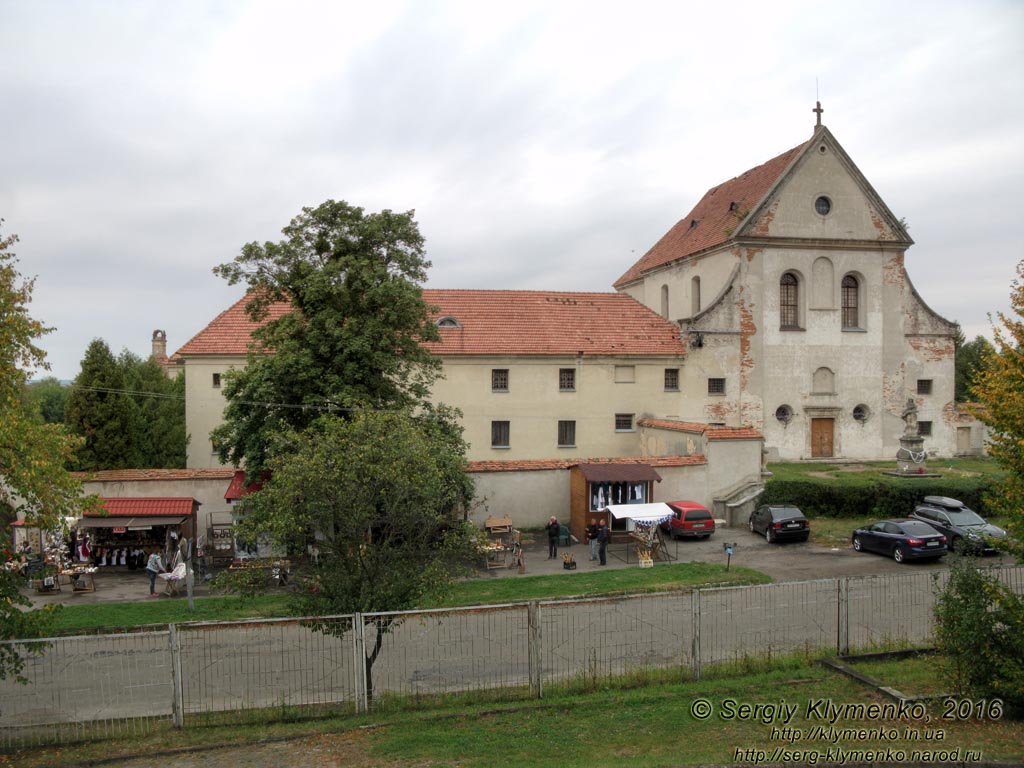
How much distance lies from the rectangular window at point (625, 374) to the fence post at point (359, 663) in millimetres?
25916

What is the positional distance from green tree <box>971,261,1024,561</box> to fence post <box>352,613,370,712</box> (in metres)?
10.1

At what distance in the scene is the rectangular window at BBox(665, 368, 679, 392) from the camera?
3738 centimetres

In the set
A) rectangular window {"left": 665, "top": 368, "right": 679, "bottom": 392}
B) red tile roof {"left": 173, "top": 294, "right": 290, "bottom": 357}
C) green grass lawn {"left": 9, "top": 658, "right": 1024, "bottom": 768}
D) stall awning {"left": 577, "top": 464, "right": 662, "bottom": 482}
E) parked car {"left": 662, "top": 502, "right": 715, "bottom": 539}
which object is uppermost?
red tile roof {"left": 173, "top": 294, "right": 290, "bottom": 357}

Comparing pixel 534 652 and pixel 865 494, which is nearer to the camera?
pixel 534 652

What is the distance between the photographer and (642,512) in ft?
81.7

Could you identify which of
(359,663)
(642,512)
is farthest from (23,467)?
(642,512)

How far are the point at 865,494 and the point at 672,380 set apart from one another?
11.0m

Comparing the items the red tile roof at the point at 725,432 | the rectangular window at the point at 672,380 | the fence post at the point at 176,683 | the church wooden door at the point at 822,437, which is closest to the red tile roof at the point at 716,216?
the rectangular window at the point at 672,380

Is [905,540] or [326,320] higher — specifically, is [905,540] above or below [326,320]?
below

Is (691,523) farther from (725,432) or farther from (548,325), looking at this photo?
(548,325)

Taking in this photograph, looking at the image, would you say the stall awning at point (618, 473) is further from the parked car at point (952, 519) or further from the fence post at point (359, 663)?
the fence post at point (359, 663)

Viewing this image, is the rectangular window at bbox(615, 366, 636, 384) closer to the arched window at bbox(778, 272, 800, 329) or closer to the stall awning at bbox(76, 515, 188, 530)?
the arched window at bbox(778, 272, 800, 329)

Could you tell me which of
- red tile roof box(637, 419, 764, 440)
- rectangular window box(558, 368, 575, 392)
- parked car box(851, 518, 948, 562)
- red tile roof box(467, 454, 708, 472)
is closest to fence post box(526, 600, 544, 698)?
parked car box(851, 518, 948, 562)

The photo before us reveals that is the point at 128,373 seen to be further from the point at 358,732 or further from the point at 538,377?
the point at 358,732
